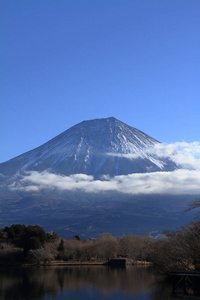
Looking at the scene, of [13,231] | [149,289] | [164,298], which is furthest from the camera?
[13,231]

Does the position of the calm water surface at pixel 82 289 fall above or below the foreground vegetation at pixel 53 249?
below

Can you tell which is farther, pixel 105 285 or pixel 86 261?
pixel 86 261

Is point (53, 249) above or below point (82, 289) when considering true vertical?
above

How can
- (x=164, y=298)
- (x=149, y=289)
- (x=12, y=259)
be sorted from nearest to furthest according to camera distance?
(x=164, y=298) < (x=149, y=289) < (x=12, y=259)

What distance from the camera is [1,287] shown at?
34469 millimetres

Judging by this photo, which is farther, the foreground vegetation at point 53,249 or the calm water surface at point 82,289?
the foreground vegetation at point 53,249

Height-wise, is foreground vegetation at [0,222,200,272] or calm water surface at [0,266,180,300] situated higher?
foreground vegetation at [0,222,200,272]

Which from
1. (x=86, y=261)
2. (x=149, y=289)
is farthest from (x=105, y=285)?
(x=86, y=261)

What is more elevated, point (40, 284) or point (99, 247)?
point (99, 247)

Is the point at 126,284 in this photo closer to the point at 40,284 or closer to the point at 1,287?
the point at 40,284

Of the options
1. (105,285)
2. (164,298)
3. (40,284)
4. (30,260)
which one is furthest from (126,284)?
(30,260)

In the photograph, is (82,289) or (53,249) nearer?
(82,289)

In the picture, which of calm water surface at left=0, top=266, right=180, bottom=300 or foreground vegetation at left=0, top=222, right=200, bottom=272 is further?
foreground vegetation at left=0, top=222, right=200, bottom=272

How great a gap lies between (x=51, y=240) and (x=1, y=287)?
44.1 meters
